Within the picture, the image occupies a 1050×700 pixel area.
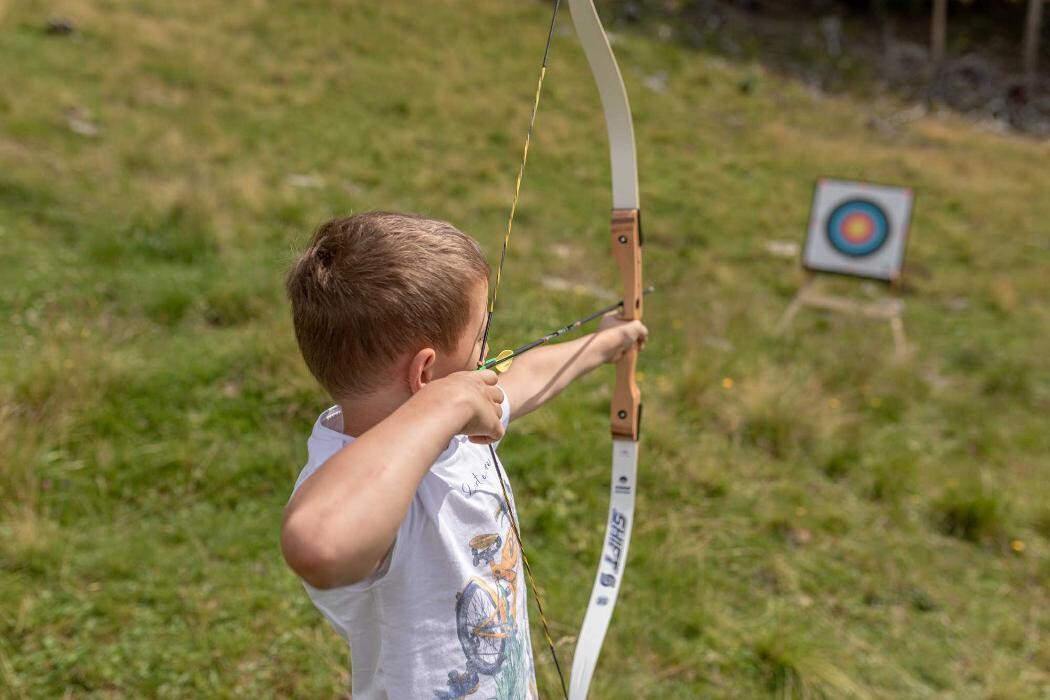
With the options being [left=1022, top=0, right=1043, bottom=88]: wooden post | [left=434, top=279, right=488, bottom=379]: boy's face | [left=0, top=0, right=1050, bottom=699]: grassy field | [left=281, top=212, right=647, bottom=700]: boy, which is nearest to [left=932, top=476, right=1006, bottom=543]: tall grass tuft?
[left=0, top=0, right=1050, bottom=699]: grassy field

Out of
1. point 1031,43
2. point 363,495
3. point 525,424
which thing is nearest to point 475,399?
point 363,495

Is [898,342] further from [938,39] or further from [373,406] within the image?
[938,39]

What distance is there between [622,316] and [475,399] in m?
0.95

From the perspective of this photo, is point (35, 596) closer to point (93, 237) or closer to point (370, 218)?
point (370, 218)

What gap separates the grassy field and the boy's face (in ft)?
1.04

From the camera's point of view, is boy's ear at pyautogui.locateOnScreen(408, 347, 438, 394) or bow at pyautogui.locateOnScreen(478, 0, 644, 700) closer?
boy's ear at pyautogui.locateOnScreen(408, 347, 438, 394)

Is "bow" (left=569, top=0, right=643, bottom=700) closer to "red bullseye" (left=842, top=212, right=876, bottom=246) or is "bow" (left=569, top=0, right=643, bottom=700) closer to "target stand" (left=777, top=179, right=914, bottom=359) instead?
"target stand" (left=777, top=179, right=914, bottom=359)

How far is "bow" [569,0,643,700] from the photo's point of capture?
5.28 ft

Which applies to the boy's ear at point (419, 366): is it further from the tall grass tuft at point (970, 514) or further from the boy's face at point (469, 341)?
the tall grass tuft at point (970, 514)

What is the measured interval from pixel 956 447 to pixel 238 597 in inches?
129

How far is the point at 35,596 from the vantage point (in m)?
1.89

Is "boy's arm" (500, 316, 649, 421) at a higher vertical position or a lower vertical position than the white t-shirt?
higher

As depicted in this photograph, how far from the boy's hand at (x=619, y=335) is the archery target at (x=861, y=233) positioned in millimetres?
4541

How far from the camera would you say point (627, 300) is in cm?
168
